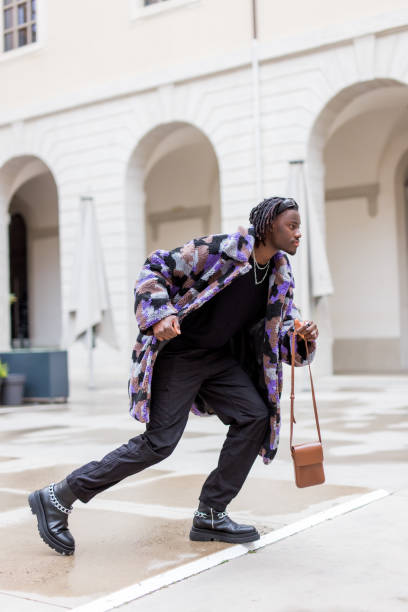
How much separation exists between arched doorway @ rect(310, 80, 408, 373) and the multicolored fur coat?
1291cm

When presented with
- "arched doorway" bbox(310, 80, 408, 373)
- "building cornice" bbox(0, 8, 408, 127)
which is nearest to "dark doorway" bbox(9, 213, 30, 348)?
"building cornice" bbox(0, 8, 408, 127)

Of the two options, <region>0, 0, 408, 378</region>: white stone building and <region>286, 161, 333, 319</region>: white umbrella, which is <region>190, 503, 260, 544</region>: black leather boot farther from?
→ <region>0, 0, 408, 378</region>: white stone building

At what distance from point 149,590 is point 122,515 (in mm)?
1277

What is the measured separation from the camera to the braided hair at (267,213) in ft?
12.5

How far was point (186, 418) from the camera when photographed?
3.84 meters

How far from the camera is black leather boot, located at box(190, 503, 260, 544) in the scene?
383 cm

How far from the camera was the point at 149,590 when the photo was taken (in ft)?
10.5

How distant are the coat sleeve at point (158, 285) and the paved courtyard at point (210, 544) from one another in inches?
37.7

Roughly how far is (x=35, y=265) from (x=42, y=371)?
1232cm

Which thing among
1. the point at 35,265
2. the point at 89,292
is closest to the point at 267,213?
the point at 89,292

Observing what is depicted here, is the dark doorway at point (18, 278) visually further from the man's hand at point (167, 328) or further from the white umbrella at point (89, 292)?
the man's hand at point (167, 328)

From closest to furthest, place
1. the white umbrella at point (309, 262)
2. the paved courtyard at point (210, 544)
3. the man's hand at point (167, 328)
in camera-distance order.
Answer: the paved courtyard at point (210, 544)
the man's hand at point (167, 328)
the white umbrella at point (309, 262)

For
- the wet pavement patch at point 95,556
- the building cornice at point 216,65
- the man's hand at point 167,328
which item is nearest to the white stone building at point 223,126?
the building cornice at point 216,65

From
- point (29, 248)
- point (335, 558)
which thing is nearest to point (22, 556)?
point (335, 558)
